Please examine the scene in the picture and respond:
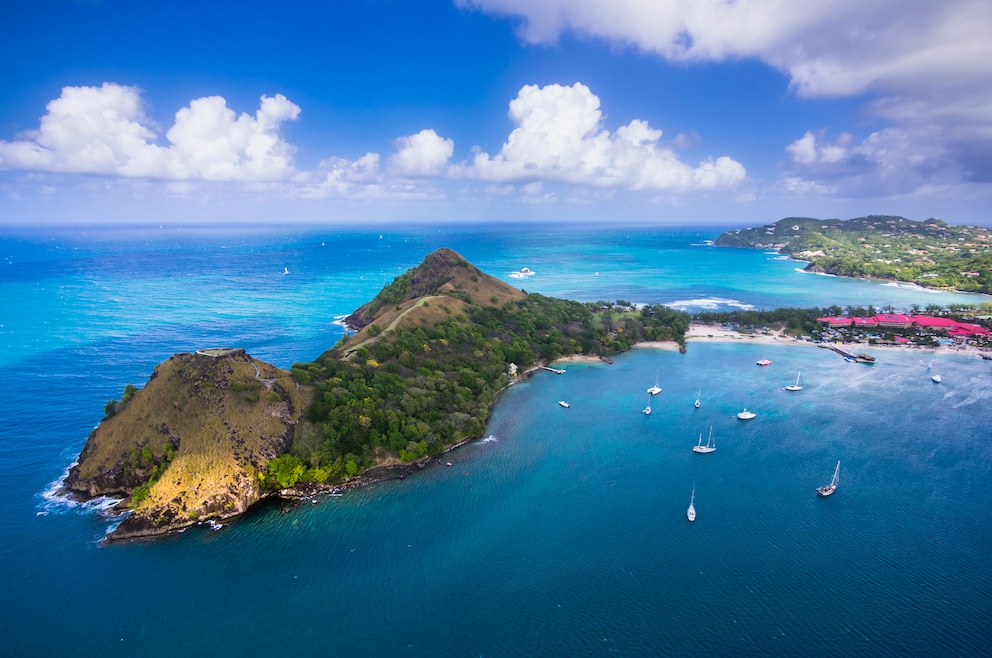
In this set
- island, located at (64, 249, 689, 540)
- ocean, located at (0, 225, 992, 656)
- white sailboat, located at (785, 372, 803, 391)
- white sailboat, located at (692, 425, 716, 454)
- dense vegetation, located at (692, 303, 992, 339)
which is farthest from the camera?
dense vegetation, located at (692, 303, 992, 339)

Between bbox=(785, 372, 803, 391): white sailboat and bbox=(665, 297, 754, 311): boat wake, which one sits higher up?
bbox=(665, 297, 754, 311): boat wake

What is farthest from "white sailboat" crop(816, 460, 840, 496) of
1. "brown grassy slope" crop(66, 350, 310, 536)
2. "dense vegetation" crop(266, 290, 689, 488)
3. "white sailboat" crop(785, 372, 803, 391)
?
"brown grassy slope" crop(66, 350, 310, 536)

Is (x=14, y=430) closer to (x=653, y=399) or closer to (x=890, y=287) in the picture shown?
(x=653, y=399)

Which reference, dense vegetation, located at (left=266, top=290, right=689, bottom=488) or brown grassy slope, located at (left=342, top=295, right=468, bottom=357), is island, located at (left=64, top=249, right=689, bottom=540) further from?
brown grassy slope, located at (left=342, top=295, right=468, bottom=357)

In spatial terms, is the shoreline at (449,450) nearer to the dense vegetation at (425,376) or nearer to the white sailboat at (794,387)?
the dense vegetation at (425,376)

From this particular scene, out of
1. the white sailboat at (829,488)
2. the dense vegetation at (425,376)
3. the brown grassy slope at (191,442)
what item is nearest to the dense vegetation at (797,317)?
the dense vegetation at (425,376)
